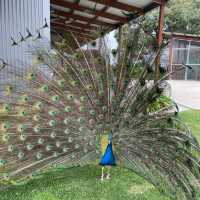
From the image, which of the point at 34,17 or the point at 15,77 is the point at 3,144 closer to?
the point at 15,77

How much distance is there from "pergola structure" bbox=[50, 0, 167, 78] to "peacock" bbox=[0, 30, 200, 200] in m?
1.85

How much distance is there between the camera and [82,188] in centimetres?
374

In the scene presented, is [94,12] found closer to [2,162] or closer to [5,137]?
[5,137]

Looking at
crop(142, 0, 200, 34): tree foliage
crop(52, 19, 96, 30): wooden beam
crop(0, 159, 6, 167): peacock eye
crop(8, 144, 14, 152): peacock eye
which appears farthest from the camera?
crop(142, 0, 200, 34): tree foliage

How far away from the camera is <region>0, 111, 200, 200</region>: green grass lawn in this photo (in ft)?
11.5

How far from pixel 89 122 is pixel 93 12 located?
541 cm

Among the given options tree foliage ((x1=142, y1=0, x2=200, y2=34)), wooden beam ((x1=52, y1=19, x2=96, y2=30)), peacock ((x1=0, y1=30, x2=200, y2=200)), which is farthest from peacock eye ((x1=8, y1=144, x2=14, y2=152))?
tree foliage ((x1=142, y1=0, x2=200, y2=34))

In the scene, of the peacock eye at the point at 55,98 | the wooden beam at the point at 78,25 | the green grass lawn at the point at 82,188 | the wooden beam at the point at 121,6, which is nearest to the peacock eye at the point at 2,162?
the green grass lawn at the point at 82,188

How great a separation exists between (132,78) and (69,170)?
152 centimetres

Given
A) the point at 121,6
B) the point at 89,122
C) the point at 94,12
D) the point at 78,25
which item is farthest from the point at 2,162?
the point at 78,25

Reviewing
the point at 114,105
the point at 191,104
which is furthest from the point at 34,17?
the point at 191,104

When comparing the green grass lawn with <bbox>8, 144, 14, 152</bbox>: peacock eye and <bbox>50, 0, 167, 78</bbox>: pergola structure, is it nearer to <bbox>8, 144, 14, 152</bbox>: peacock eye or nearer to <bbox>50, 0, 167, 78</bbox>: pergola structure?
<bbox>8, 144, 14, 152</bbox>: peacock eye

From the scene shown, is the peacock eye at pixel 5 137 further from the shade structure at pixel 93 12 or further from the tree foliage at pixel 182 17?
the tree foliage at pixel 182 17

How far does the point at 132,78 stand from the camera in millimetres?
3637
